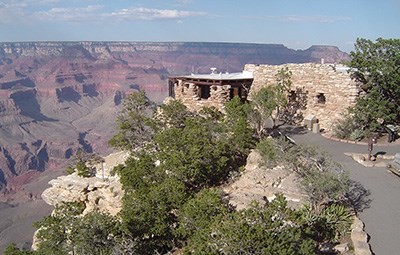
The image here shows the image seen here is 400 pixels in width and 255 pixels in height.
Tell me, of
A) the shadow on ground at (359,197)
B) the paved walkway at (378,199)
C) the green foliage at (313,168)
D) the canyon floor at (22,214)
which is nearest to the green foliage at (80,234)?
the green foliage at (313,168)

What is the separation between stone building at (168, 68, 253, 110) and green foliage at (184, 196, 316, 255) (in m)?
15.4

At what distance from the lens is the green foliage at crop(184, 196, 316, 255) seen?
8.43m

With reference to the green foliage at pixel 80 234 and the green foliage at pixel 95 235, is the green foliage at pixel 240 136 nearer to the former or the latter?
the green foliage at pixel 80 234

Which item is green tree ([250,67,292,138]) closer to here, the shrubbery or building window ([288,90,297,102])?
building window ([288,90,297,102])

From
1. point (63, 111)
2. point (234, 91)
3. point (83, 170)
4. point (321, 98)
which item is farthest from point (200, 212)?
point (63, 111)

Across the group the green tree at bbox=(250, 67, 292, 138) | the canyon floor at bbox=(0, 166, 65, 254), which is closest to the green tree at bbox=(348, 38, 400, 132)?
the green tree at bbox=(250, 67, 292, 138)

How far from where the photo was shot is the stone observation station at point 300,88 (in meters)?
22.4

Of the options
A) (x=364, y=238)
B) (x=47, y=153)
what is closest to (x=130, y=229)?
(x=364, y=238)

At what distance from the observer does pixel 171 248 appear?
1342 cm

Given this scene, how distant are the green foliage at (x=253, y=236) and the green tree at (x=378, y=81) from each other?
41.7ft

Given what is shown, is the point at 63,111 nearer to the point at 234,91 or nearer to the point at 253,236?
the point at 234,91

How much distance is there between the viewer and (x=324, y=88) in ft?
75.5

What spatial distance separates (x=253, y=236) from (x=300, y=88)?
1717 centimetres

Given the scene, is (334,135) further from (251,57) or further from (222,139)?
(251,57)
